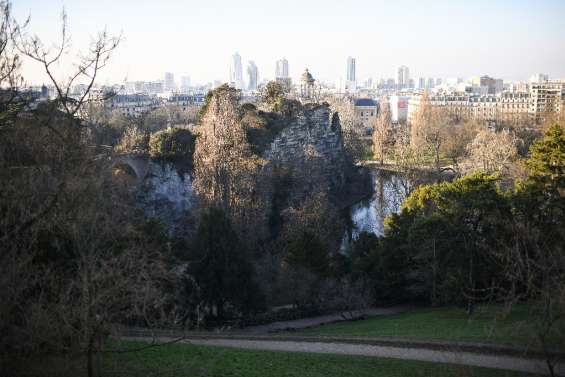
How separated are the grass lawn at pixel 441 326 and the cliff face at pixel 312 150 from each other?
14216 millimetres

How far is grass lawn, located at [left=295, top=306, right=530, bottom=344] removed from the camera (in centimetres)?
1344

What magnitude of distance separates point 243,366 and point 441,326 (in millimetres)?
7277

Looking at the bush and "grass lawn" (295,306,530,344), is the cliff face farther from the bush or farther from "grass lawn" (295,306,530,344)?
"grass lawn" (295,306,530,344)

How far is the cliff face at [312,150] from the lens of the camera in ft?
118

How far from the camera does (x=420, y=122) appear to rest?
63875mm

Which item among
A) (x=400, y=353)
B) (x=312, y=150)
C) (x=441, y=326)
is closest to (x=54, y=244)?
(x=400, y=353)

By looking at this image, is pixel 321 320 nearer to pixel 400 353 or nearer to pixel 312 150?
pixel 400 353

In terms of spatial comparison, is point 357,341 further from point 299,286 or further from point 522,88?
point 522,88

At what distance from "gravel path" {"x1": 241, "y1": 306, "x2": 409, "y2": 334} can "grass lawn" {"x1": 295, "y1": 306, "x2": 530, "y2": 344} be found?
2.57 ft

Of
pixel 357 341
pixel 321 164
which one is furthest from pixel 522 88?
pixel 357 341

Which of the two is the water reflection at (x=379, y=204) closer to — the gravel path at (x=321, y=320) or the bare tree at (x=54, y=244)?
the gravel path at (x=321, y=320)

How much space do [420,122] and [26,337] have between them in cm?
5905

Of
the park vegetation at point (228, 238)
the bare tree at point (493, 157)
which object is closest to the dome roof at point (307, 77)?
the park vegetation at point (228, 238)

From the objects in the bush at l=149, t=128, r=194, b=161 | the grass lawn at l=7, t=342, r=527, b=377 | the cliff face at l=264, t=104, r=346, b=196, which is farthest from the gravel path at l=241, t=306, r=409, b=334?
the bush at l=149, t=128, r=194, b=161
